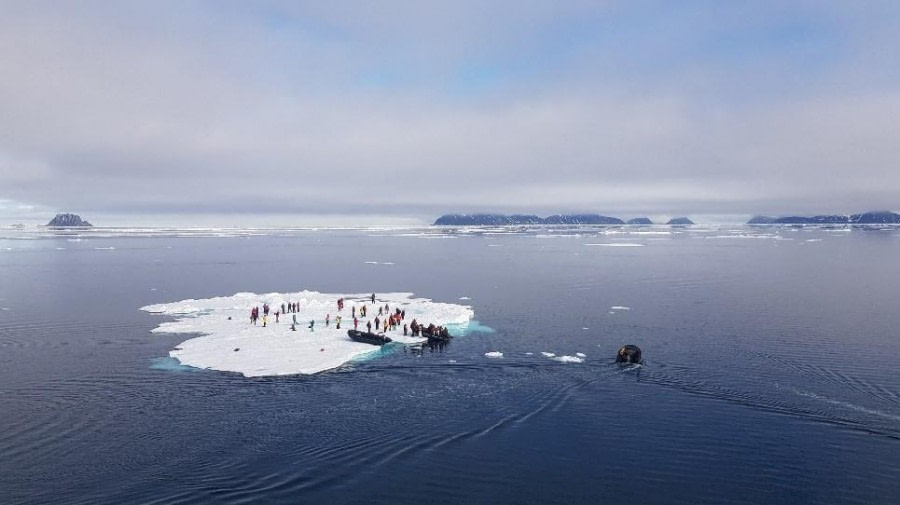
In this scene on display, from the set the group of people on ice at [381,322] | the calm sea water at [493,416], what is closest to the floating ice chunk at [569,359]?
the calm sea water at [493,416]

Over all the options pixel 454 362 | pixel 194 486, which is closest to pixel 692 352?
pixel 454 362

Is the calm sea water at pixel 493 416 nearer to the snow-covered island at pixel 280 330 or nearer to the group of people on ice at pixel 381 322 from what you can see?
the snow-covered island at pixel 280 330

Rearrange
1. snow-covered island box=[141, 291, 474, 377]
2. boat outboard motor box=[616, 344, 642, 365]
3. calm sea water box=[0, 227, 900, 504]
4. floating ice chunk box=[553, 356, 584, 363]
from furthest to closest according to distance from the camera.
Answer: floating ice chunk box=[553, 356, 584, 363]
snow-covered island box=[141, 291, 474, 377]
boat outboard motor box=[616, 344, 642, 365]
calm sea water box=[0, 227, 900, 504]

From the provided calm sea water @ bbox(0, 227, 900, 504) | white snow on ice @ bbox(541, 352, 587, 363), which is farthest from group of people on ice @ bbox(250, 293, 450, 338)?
white snow on ice @ bbox(541, 352, 587, 363)

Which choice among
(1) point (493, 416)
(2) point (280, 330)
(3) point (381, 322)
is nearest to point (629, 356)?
→ (1) point (493, 416)

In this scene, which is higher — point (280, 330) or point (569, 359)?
point (280, 330)

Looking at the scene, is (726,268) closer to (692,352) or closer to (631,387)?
(692,352)

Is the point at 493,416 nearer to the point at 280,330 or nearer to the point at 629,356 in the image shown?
the point at 629,356

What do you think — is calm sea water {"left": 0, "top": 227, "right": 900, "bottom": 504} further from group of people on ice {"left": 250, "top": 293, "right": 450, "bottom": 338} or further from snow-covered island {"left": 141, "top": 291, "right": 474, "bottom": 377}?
group of people on ice {"left": 250, "top": 293, "right": 450, "bottom": 338}
